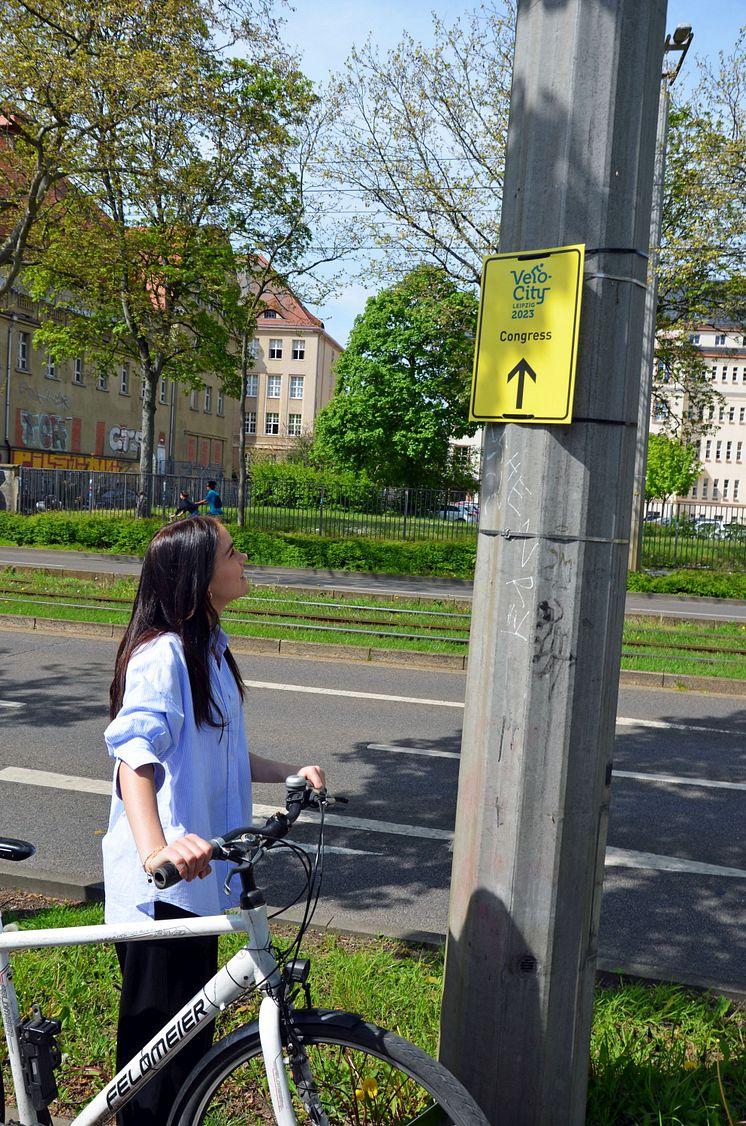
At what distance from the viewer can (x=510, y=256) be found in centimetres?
222

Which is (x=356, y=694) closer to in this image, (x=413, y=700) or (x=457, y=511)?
(x=413, y=700)

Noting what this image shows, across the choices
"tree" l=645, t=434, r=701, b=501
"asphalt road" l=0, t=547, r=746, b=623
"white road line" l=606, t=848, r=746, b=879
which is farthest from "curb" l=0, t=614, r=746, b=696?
"tree" l=645, t=434, r=701, b=501

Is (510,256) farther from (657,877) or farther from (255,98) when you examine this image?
(255,98)

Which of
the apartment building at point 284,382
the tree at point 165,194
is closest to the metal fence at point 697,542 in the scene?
the tree at point 165,194

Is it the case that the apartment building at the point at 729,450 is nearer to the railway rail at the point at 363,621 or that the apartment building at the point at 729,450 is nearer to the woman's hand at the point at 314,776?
the railway rail at the point at 363,621

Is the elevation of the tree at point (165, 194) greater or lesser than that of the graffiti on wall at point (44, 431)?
greater

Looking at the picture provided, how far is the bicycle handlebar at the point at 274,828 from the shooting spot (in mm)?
1976

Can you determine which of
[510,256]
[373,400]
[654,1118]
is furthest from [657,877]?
[373,400]

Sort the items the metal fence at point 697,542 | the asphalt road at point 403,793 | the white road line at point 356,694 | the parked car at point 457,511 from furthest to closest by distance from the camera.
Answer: the parked car at point 457,511 → the metal fence at point 697,542 → the white road line at point 356,694 → the asphalt road at point 403,793

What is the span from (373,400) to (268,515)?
2415cm

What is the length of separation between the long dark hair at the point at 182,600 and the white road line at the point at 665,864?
3783 mm

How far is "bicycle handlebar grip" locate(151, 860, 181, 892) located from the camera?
6.44ft

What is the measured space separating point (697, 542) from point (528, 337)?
2481 centimetres

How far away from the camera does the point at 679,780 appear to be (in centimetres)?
735
